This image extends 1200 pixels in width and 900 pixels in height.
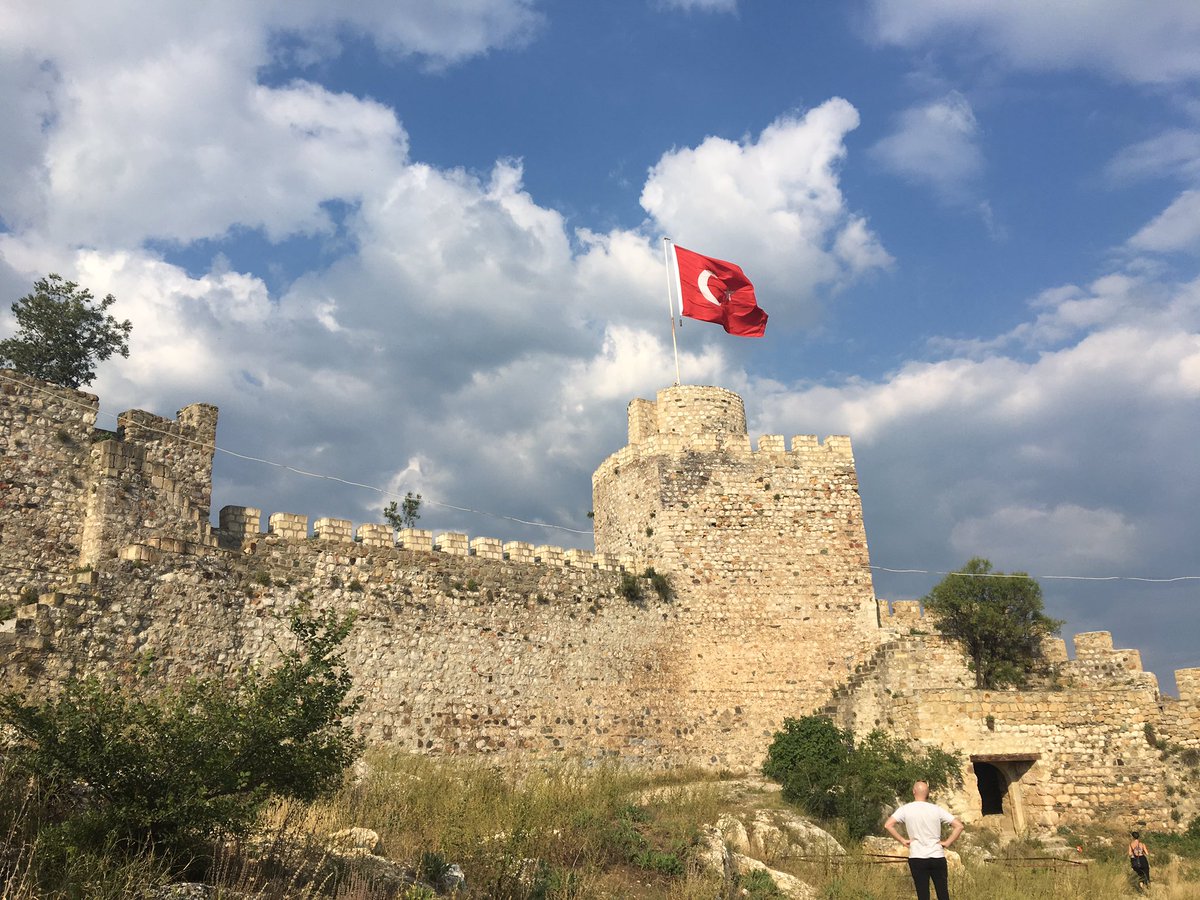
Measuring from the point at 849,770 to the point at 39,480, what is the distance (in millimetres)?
17080

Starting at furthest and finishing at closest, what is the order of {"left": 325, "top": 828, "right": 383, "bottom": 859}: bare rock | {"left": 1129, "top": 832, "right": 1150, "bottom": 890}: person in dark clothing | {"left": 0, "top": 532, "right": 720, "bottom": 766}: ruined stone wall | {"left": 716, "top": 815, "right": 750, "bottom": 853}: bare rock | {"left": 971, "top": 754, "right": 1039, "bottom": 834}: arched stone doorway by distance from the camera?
{"left": 971, "top": 754, "right": 1039, "bottom": 834}: arched stone doorway, {"left": 1129, "top": 832, "right": 1150, "bottom": 890}: person in dark clothing, {"left": 0, "top": 532, "right": 720, "bottom": 766}: ruined stone wall, {"left": 716, "top": 815, "right": 750, "bottom": 853}: bare rock, {"left": 325, "top": 828, "right": 383, "bottom": 859}: bare rock

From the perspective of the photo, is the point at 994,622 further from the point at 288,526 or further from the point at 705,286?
the point at 288,526

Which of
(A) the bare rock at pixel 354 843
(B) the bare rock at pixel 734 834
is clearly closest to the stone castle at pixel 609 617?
(B) the bare rock at pixel 734 834

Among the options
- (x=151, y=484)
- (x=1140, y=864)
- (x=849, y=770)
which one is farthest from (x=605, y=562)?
(x=1140, y=864)

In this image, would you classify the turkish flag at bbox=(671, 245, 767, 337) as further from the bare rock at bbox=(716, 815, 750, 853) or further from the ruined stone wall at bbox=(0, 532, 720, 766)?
the bare rock at bbox=(716, 815, 750, 853)

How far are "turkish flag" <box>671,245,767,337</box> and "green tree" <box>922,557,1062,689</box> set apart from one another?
29.1 feet

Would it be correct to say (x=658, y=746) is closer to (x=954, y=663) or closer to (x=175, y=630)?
(x=954, y=663)

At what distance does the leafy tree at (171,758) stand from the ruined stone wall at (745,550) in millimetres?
15873

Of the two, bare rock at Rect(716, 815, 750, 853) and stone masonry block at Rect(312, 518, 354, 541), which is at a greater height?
stone masonry block at Rect(312, 518, 354, 541)

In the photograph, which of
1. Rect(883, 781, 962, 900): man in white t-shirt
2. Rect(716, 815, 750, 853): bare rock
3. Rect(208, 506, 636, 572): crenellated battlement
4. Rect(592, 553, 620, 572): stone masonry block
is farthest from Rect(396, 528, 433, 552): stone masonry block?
Rect(883, 781, 962, 900): man in white t-shirt

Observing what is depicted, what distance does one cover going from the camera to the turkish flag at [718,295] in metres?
25.5

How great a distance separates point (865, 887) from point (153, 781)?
34.3 ft

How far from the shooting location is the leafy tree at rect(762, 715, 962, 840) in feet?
63.3

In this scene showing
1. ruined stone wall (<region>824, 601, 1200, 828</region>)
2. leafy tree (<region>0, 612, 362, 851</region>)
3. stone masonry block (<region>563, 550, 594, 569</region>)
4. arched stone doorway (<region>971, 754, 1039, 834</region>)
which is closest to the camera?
leafy tree (<region>0, 612, 362, 851</region>)
